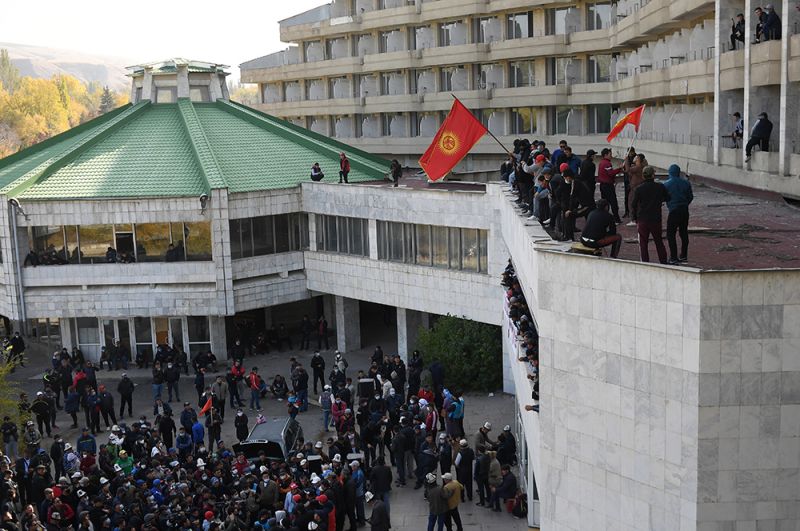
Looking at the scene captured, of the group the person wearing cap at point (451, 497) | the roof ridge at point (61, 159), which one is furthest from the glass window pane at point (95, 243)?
the person wearing cap at point (451, 497)

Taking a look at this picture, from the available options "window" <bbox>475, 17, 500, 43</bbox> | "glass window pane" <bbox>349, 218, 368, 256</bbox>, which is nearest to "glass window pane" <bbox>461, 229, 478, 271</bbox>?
"glass window pane" <bbox>349, 218, 368, 256</bbox>

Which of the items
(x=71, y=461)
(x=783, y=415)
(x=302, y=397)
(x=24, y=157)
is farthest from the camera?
(x=24, y=157)

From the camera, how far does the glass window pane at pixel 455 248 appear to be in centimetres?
3438

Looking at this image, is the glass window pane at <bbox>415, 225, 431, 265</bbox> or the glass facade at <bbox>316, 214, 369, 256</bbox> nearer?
the glass window pane at <bbox>415, 225, 431, 265</bbox>

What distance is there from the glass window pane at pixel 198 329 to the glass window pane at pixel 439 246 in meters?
9.85

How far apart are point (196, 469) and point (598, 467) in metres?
10.3

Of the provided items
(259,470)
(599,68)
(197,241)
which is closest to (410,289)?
(197,241)

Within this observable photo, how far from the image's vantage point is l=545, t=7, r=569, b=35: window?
50.2 metres

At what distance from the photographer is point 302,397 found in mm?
30516

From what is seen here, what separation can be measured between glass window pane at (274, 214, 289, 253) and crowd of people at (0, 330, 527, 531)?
10659 mm

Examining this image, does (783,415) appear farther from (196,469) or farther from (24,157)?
(24,157)

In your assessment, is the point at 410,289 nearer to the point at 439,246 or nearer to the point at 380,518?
the point at 439,246

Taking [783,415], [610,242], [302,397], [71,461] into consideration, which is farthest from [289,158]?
[783,415]

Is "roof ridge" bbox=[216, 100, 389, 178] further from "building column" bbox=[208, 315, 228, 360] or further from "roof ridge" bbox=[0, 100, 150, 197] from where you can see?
"building column" bbox=[208, 315, 228, 360]
